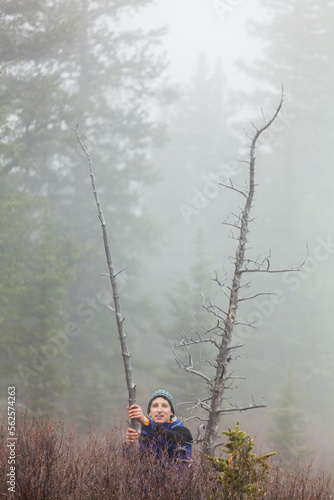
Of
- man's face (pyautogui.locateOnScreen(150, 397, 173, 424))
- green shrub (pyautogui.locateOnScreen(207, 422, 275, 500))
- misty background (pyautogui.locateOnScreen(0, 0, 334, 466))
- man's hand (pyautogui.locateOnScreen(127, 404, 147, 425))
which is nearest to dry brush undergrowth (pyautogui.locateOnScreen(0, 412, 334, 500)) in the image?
green shrub (pyautogui.locateOnScreen(207, 422, 275, 500))

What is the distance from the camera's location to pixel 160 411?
16.4 feet

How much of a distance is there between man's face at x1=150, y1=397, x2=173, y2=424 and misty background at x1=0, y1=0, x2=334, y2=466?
12.1ft

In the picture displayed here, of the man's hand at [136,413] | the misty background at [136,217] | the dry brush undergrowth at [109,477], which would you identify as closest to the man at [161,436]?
the man's hand at [136,413]

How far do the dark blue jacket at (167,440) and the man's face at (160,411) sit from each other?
0.24 m

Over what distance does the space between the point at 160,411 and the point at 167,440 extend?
432 millimetres

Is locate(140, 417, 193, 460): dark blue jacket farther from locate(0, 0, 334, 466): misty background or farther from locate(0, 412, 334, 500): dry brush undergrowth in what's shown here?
locate(0, 0, 334, 466): misty background

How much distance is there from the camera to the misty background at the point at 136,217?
16.2 metres

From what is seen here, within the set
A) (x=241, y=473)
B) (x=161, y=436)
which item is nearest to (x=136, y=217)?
(x=161, y=436)

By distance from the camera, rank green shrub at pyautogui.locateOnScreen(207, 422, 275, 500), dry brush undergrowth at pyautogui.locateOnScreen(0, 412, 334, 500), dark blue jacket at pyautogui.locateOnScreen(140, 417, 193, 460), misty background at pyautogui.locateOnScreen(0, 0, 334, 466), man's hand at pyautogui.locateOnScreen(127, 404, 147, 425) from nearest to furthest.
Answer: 1. dry brush undergrowth at pyautogui.locateOnScreen(0, 412, 334, 500)
2. green shrub at pyautogui.locateOnScreen(207, 422, 275, 500)
3. man's hand at pyautogui.locateOnScreen(127, 404, 147, 425)
4. dark blue jacket at pyautogui.locateOnScreen(140, 417, 193, 460)
5. misty background at pyautogui.locateOnScreen(0, 0, 334, 466)

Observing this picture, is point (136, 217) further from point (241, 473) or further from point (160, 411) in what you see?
point (241, 473)

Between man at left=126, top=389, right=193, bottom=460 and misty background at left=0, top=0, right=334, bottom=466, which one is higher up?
misty background at left=0, top=0, right=334, bottom=466

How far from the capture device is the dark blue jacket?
4.53 meters

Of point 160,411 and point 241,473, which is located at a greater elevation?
point 160,411

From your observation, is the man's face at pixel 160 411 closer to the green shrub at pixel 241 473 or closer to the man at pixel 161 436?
the man at pixel 161 436
